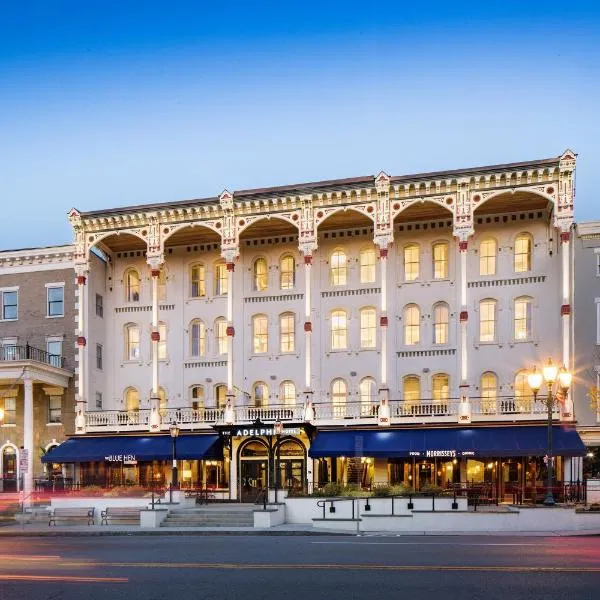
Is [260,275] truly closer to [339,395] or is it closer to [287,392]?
[287,392]

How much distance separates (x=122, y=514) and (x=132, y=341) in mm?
12732

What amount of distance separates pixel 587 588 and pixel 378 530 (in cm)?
1506

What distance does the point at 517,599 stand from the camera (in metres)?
12.3

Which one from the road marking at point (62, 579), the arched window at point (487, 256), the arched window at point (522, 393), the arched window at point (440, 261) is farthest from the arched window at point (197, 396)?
the road marking at point (62, 579)

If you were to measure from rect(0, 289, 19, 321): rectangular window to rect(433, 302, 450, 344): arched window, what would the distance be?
22868mm

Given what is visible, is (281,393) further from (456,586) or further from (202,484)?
(456,586)

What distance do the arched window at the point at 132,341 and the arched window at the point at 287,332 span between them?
8.22 metres

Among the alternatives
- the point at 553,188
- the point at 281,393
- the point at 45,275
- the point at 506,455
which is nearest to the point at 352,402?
the point at 281,393

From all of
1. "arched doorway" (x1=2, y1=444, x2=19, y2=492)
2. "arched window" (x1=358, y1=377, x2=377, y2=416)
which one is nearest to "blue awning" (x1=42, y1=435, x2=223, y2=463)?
"arched doorway" (x1=2, y1=444, x2=19, y2=492)

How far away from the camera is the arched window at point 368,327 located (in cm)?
4119

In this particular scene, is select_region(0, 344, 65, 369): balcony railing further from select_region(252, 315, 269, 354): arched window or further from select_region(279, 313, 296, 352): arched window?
select_region(279, 313, 296, 352): arched window

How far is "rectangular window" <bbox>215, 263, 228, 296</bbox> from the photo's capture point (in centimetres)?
4353

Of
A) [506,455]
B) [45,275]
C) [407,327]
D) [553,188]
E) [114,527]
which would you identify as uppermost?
[553,188]

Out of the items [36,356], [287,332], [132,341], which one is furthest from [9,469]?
[287,332]
